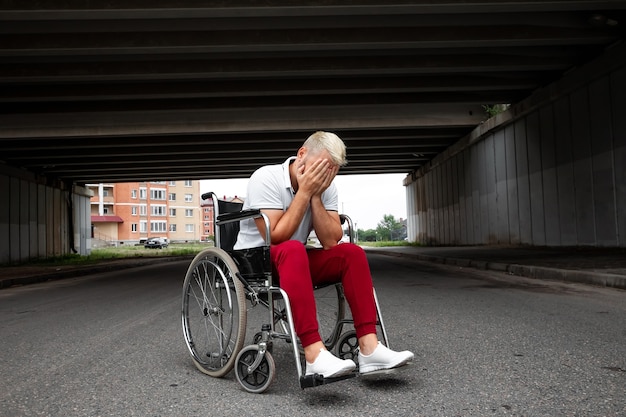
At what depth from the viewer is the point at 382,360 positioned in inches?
110

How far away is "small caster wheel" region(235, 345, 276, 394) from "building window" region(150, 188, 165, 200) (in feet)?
280

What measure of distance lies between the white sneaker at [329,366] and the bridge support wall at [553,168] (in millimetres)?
12165

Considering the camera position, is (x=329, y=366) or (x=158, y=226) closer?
(x=329, y=366)

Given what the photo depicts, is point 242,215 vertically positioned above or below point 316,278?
above

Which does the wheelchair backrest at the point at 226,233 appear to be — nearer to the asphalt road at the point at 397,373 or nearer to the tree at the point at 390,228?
the asphalt road at the point at 397,373

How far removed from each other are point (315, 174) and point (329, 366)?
1066 mm

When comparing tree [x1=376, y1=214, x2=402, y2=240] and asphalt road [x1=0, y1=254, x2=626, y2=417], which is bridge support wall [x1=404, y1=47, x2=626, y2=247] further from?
tree [x1=376, y1=214, x2=402, y2=240]

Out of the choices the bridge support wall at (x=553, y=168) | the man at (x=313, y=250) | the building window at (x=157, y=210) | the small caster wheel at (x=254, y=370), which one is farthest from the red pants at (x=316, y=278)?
the building window at (x=157, y=210)

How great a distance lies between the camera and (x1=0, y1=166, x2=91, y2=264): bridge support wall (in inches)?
935

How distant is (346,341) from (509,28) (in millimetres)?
10820

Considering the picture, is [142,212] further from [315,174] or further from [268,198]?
[315,174]

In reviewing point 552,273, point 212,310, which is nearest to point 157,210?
point 552,273

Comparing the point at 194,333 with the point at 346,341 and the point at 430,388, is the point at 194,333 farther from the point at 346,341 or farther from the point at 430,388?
the point at 430,388

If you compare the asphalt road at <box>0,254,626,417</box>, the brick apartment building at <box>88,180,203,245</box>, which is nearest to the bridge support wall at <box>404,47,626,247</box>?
the asphalt road at <box>0,254,626,417</box>
